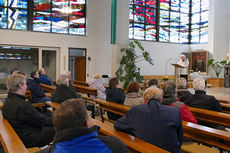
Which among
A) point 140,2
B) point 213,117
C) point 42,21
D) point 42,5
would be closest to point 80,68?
point 42,21

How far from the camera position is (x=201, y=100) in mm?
3703

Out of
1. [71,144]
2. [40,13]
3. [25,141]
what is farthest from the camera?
[40,13]

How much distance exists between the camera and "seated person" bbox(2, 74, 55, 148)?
2531 millimetres

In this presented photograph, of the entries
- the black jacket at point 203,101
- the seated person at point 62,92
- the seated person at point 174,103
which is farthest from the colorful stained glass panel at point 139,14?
the seated person at point 174,103

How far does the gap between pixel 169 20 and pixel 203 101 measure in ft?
42.3

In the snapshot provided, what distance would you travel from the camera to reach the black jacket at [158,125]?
2145 mm

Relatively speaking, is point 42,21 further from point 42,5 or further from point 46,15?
point 42,5

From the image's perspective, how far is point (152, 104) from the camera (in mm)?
2236

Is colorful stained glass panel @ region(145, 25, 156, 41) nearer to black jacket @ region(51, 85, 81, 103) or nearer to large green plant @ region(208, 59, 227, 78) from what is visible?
large green plant @ region(208, 59, 227, 78)

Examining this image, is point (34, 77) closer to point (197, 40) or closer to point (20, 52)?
point (20, 52)

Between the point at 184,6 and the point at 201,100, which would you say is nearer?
the point at 201,100

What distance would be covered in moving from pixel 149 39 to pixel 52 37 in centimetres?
627

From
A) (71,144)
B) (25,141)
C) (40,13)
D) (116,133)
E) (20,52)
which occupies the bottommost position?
(25,141)

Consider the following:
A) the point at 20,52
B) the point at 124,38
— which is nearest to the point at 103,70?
the point at 124,38
